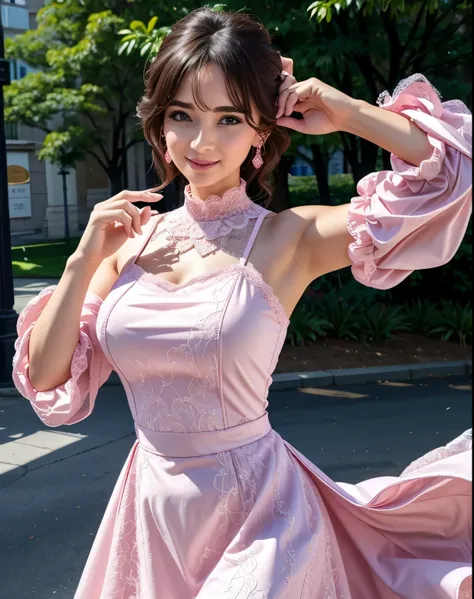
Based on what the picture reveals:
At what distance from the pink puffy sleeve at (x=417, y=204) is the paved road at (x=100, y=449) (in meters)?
2.80

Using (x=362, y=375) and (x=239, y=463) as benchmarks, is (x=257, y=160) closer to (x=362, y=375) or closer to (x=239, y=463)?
(x=239, y=463)

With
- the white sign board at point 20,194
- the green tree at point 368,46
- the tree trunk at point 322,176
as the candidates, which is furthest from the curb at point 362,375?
the white sign board at point 20,194

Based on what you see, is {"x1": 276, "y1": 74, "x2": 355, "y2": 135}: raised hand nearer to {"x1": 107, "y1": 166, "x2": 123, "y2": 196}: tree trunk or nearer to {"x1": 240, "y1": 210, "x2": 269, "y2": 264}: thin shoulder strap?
{"x1": 240, "y1": 210, "x2": 269, "y2": 264}: thin shoulder strap

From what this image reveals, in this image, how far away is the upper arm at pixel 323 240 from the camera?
2.30 meters

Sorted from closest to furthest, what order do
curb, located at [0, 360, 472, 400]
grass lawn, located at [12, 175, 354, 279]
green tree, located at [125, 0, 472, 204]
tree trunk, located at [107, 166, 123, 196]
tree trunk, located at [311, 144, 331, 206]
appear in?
curb, located at [0, 360, 472, 400] < green tree, located at [125, 0, 472, 204] < tree trunk, located at [311, 144, 331, 206] < grass lawn, located at [12, 175, 354, 279] < tree trunk, located at [107, 166, 123, 196]

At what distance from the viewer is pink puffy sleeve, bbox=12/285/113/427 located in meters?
2.37

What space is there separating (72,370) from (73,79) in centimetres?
2050

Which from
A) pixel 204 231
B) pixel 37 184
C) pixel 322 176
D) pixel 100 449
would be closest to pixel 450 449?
pixel 204 231

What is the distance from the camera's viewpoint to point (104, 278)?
2.53 meters

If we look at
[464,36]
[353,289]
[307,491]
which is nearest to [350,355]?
[353,289]

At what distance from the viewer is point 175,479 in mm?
2227

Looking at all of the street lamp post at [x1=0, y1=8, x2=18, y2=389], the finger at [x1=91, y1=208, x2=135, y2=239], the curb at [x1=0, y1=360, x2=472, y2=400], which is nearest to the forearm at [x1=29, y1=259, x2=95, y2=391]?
the finger at [x1=91, y1=208, x2=135, y2=239]

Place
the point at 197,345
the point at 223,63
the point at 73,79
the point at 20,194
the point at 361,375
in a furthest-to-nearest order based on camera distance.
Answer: the point at 20,194
the point at 73,79
the point at 361,375
the point at 223,63
the point at 197,345

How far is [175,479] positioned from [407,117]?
115 cm
